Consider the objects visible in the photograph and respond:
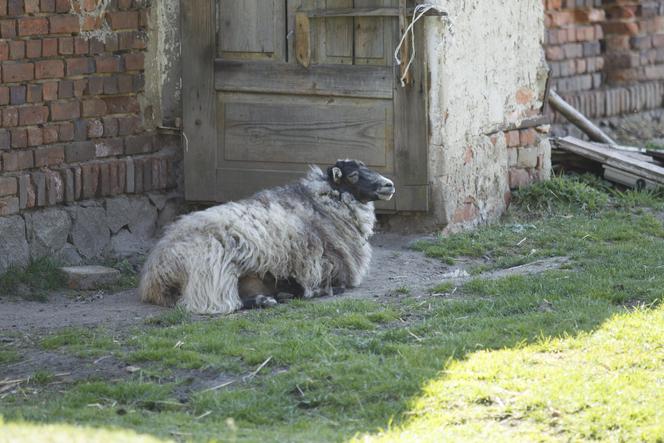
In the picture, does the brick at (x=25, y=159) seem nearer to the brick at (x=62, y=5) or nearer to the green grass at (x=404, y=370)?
the brick at (x=62, y=5)

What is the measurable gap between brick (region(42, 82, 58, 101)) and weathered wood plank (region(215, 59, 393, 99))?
1.43 metres

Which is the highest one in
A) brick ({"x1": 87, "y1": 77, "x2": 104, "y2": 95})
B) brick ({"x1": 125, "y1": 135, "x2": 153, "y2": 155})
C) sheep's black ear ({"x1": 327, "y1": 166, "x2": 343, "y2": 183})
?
brick ({"x1": 87, "y1": 77, "x2": 104, "y2": 95})

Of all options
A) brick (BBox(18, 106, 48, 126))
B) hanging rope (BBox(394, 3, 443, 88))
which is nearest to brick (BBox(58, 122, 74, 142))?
brick (BBox(18, 106, 48, 126))

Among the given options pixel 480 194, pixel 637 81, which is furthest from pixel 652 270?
pixel 637 81

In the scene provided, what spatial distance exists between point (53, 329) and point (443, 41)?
13.0 feet

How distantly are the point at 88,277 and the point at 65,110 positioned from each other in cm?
134

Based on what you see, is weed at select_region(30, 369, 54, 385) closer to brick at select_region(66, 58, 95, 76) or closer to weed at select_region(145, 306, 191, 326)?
weed at select_region(145, 306, 191, 326)

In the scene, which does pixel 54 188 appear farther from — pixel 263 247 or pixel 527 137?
pixel 527 137

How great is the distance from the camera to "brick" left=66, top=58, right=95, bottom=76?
9.29m

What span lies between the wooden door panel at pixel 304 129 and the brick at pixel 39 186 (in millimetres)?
1676

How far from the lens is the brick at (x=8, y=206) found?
28.7 ft

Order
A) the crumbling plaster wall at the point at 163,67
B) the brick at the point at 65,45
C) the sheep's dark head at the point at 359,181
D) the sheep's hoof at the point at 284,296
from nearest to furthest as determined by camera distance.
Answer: the sheep's hoof at the point at 284,296 < the sheep's dark head at the point at 359,181 < the brick at the point at 65,45 < the crumbling plaster wall at the point at 163,67

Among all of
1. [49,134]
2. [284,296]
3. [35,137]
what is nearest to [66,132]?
[49,134]

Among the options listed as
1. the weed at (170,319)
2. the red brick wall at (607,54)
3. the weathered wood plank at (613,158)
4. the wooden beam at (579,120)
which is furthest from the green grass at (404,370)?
the red brick wall at (607,54)
